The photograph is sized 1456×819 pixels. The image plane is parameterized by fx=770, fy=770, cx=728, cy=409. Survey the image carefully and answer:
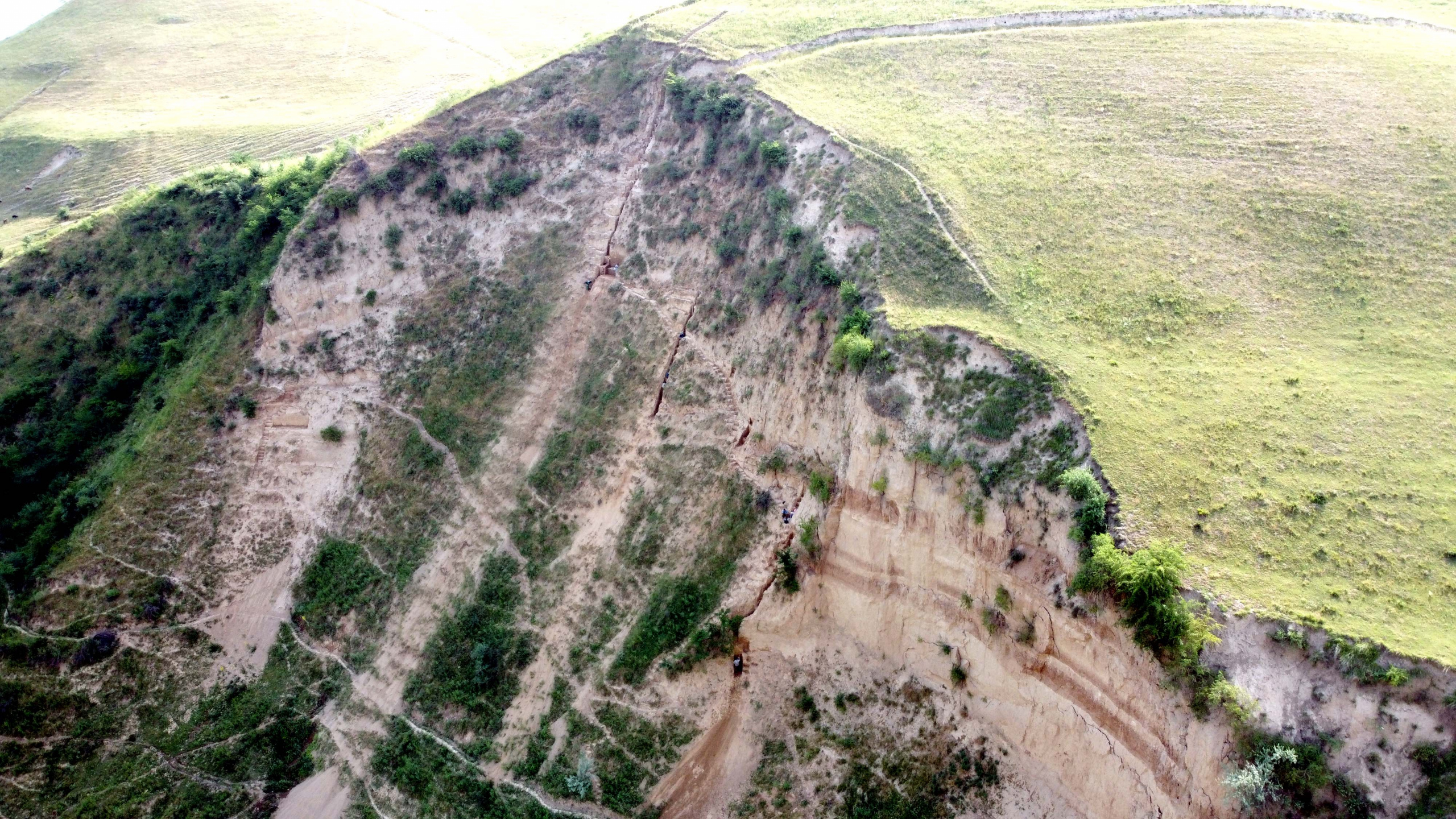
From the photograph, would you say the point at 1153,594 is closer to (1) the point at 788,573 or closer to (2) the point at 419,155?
(1) the point at 788,573

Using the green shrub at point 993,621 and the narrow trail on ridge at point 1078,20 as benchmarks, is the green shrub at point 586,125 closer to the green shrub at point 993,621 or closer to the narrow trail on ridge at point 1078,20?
the narrow trail on ridge at point 1078,20

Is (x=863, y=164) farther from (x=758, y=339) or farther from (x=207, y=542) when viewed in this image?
(x=207, y=542)

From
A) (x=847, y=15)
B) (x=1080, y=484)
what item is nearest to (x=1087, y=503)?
(x=1080, y=484)

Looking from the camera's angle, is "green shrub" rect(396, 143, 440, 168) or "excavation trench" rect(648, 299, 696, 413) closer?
"excavation trench" rect(648, 299, 696, 413)

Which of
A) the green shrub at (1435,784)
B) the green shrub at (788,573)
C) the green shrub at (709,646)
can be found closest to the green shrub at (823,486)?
the green shrub at (788,573)

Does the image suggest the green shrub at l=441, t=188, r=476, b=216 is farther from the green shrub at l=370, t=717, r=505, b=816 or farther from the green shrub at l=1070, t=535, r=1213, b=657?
the green shrub at l=1070, t=535, r=1213, b=657

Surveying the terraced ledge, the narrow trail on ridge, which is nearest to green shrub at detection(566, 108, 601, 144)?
the narrow trail on ridge
